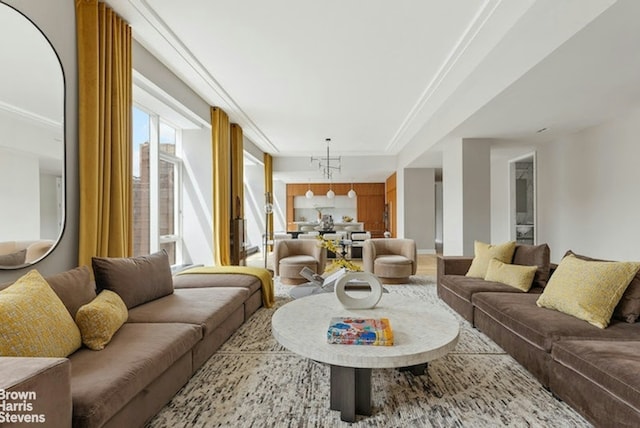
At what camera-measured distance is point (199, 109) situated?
15.9 feet

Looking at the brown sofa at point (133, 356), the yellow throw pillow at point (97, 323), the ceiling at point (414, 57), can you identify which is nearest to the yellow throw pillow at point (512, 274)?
the ceiling at point (414, 57)

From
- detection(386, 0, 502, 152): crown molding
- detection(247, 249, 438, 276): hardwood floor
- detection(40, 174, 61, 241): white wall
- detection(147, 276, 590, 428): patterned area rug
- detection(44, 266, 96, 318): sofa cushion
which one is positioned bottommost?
detection(247, 249, 438, 276): hardwood floor

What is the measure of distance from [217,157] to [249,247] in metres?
5.08

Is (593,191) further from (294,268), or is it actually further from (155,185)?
(155,185)

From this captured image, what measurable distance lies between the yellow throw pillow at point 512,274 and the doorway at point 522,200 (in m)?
4.16

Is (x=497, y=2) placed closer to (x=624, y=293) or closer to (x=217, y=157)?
(x=624, y=293)

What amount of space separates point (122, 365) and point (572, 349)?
7.73 feet

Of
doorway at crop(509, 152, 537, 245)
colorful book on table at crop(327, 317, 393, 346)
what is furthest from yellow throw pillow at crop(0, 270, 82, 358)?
doorway at crop(509, 152, 537, 245)

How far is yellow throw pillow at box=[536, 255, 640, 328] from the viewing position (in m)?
2.21

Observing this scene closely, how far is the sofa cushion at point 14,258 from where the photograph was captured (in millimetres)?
2043

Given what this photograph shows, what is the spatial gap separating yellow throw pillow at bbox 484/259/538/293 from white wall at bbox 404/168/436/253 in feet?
18.6

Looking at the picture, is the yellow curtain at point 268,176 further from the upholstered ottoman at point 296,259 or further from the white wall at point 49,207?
the white wall at point 49,207

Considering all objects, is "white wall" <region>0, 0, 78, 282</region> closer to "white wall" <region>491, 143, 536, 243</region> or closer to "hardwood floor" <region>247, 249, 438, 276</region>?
"hardwood floor" <region>247, 249, 438, 276</region>

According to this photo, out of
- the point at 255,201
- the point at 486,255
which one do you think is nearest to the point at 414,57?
the point at 486,255
